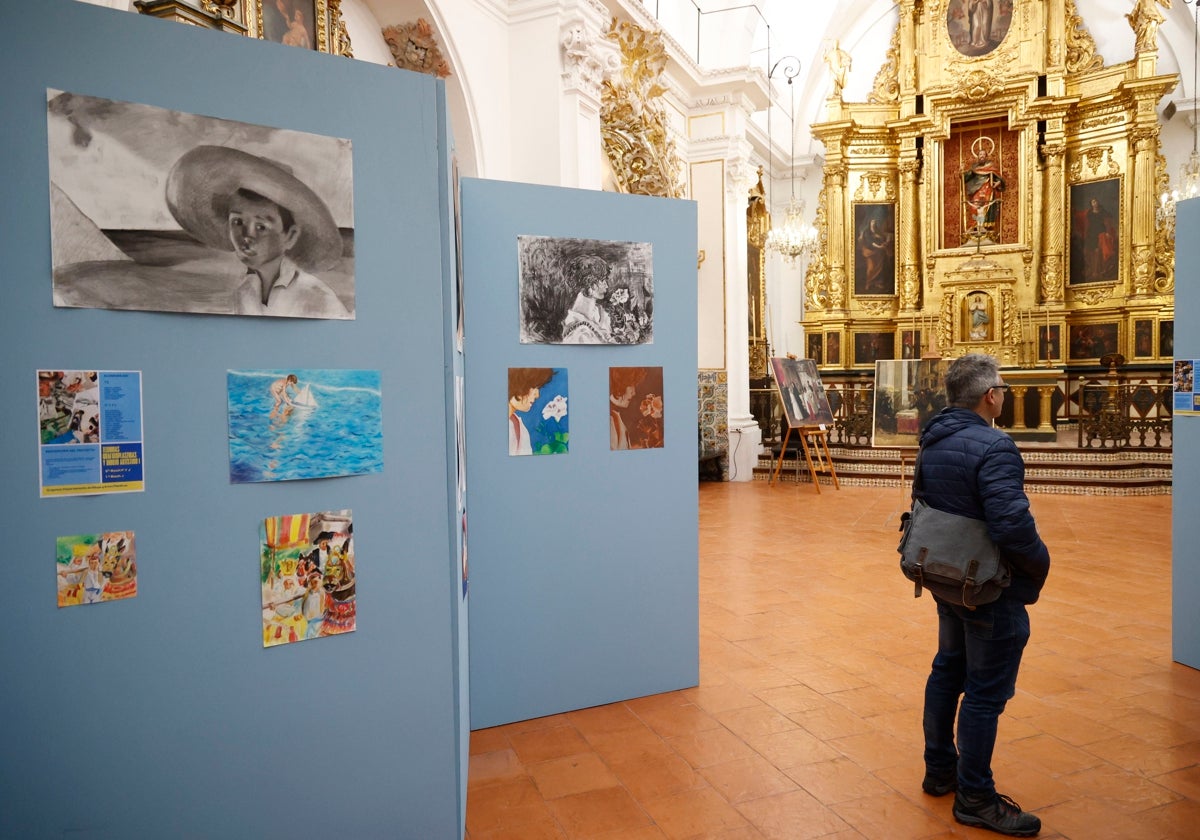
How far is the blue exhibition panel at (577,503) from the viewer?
157 inches

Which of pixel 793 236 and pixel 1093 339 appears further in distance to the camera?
pixel 1093 339

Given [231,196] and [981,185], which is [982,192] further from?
[231,196]

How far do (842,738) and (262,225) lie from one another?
336 centimetres

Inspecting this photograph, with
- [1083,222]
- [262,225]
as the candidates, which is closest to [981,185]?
[1083,222]

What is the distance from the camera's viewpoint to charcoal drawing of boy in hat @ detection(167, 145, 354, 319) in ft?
7.45

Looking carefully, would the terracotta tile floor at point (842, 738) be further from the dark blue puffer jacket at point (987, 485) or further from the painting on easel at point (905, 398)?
the painting on easel at point (905, 398)

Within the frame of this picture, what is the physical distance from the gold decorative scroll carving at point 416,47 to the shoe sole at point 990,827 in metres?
6.50

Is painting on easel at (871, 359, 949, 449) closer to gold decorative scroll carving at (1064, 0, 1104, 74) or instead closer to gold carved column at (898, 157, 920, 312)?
gold carved column at (898, 157, 920, 312)

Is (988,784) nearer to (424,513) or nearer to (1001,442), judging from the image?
(1001,442)

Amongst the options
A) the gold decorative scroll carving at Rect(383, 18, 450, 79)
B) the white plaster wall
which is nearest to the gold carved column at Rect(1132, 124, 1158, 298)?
the white plaster wall

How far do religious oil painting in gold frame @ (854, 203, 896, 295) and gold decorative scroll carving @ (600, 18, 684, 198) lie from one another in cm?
916

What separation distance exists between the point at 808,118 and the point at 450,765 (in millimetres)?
19621

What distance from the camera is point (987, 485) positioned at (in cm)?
293

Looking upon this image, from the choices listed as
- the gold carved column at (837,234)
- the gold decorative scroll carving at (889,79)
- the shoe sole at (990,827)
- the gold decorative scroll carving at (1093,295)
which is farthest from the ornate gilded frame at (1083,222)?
the shoe sole at (990,827)
